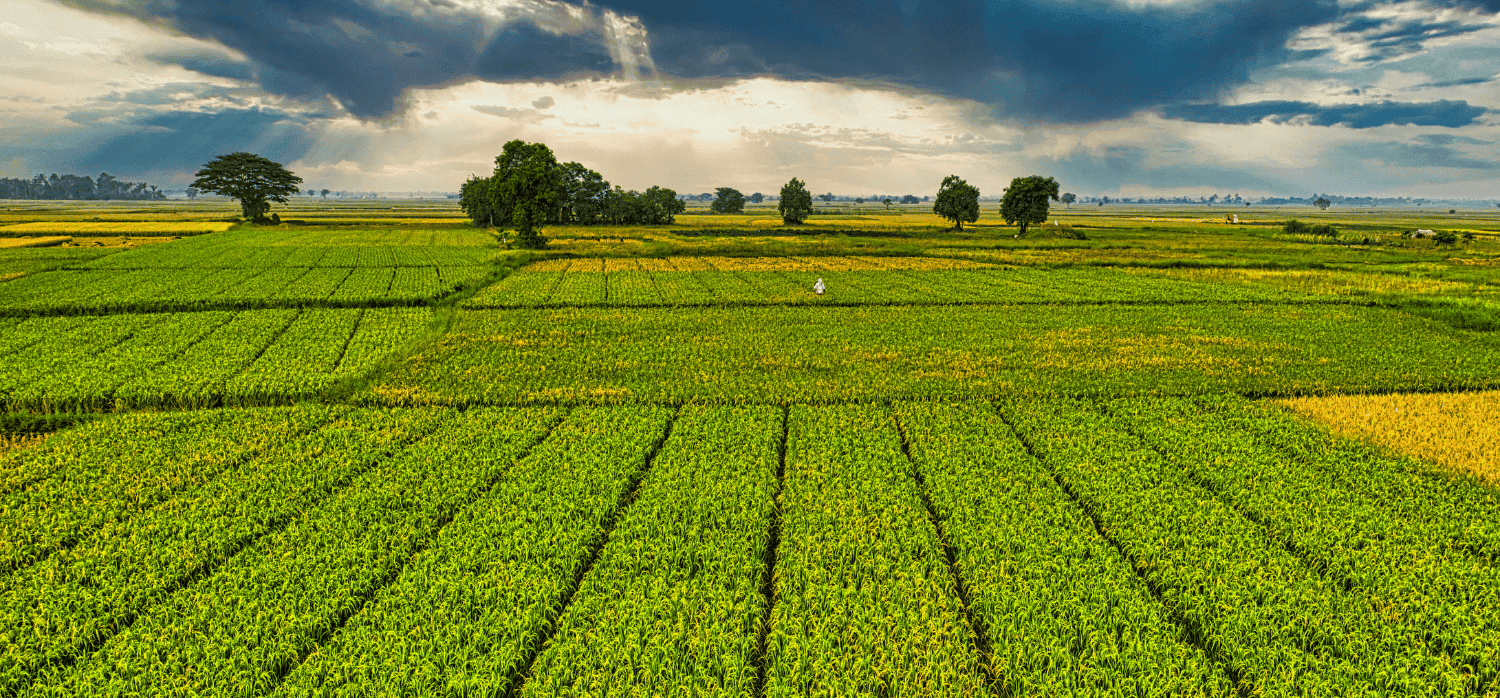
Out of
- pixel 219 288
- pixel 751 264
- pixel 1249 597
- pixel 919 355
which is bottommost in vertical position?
pixel 1249 597

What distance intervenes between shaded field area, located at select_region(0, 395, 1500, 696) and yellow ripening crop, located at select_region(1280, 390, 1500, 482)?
1.79m

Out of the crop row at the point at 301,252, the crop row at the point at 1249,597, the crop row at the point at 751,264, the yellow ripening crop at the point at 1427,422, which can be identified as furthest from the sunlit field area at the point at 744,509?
the crop row at the point at 301,252

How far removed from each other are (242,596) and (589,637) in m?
5.45

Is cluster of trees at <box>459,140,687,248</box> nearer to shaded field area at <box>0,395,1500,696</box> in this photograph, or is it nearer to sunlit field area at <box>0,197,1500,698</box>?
sunlit field area at <box>0,197,1500,698</box>

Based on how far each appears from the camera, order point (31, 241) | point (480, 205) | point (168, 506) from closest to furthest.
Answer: point (168, 506) → point (31, 241) → point (480, 205)

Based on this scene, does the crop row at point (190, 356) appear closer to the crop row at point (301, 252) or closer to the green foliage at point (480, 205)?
the crop row at point (301, 252)

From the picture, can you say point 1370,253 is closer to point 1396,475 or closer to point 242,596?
point 1396,475

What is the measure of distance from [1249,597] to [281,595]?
1437 cm

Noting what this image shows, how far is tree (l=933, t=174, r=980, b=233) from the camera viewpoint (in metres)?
119

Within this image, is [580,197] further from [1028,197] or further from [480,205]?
[1028,197]

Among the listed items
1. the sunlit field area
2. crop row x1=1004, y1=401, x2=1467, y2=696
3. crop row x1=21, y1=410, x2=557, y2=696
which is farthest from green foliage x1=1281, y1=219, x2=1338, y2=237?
crop row x1=21, y1=410, x2=557, y2=696

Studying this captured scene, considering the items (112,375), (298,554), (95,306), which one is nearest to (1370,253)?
(298,554)

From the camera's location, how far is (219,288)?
39.6m

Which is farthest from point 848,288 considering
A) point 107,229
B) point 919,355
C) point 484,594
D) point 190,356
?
point 107,229
